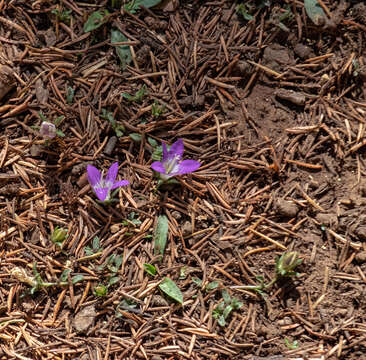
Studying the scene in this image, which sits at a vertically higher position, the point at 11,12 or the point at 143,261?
the point at 11,12

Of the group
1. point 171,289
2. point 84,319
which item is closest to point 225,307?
point 171,289

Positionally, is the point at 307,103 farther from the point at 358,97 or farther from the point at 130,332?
the point at 130,332

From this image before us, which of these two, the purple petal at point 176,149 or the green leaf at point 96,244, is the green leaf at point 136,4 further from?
the green leaf at point 96,244

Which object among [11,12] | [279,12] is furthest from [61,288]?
[279,12]

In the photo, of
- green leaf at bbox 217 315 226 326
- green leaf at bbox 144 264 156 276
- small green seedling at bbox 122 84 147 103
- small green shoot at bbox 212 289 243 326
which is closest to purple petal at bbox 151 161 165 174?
small green seedling at bbox 122 84 147 103

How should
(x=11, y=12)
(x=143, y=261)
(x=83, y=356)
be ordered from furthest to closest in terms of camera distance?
(x=11, y=12) → (x=143, y=261) → (x=83, y=356)

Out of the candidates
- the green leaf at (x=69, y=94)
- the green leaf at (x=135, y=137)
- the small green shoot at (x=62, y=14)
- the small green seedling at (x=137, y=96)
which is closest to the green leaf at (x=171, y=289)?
the green leaf at (x=135, y=137)

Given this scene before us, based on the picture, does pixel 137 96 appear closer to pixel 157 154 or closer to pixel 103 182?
pixel 157 154
